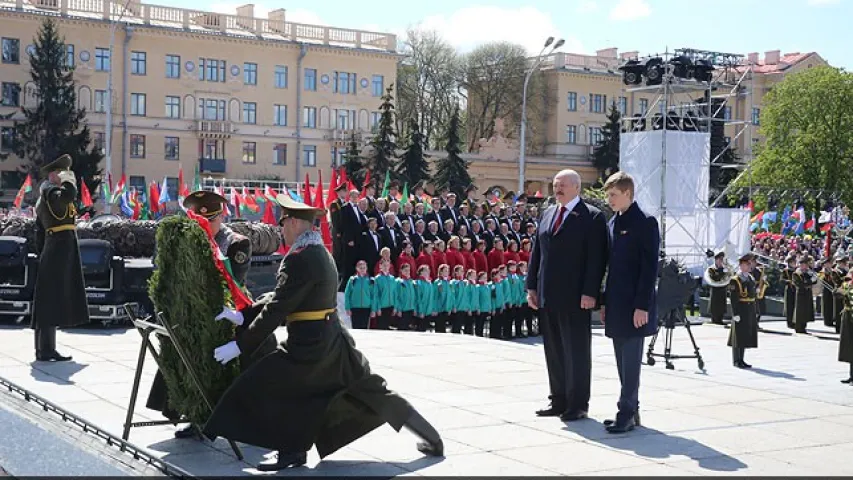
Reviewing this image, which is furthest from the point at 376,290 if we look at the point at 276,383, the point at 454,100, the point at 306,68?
the point at 454,100

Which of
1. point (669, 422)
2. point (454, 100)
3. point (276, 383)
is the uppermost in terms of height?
point (454, 100)

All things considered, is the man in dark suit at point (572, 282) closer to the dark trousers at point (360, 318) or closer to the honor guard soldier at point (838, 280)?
the dark trousers at point (360, 318)

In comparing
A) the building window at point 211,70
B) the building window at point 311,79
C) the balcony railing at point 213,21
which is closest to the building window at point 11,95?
the balcony railing at point 213,21

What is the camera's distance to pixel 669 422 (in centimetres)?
910

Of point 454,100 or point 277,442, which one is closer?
point 277,442

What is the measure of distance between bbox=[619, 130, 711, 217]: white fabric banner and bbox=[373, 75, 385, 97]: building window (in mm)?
39878

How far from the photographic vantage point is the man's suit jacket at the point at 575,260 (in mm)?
8875

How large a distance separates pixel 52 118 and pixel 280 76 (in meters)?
15.5

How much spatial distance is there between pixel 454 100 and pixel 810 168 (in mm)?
27007

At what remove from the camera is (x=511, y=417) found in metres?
9.05

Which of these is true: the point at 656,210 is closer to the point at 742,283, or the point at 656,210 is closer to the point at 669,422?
the point at 742,283

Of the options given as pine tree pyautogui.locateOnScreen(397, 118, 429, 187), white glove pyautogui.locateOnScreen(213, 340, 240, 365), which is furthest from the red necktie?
pine tree pyautogui.locateOnScreen(397, 118, 429, 187)

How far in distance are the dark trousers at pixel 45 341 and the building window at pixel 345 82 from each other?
209 ft

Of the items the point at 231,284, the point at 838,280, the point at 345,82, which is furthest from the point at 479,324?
the point at 345,82
